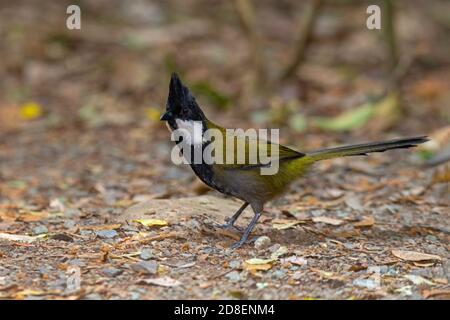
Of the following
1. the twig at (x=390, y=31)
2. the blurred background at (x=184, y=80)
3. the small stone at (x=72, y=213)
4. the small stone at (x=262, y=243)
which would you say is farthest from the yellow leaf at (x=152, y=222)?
→ the twig at (x=390, y=31)

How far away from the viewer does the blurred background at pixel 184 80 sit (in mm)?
6742

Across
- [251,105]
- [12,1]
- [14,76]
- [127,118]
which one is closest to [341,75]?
[251,105]

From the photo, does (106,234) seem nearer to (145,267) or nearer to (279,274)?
(145,267)

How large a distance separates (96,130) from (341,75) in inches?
135

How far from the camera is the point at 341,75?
9.45 metres

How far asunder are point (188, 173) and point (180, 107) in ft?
6.92

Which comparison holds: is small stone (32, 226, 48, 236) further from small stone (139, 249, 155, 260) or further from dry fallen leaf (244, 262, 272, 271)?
dry fallen leaf (244, 262, 272, 271)

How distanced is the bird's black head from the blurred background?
150cm

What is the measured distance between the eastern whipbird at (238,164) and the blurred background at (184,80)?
56.5 inches

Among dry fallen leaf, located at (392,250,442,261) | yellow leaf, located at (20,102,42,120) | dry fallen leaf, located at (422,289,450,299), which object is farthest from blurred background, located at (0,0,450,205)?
dry fallen leaf, located at (422,289,450,299)

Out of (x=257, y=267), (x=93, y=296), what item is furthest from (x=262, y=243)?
(x=93, y=296)

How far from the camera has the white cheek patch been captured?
4.41 m

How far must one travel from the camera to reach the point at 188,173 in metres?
6.45

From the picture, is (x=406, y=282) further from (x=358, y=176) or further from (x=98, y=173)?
(x=98, y=173)
